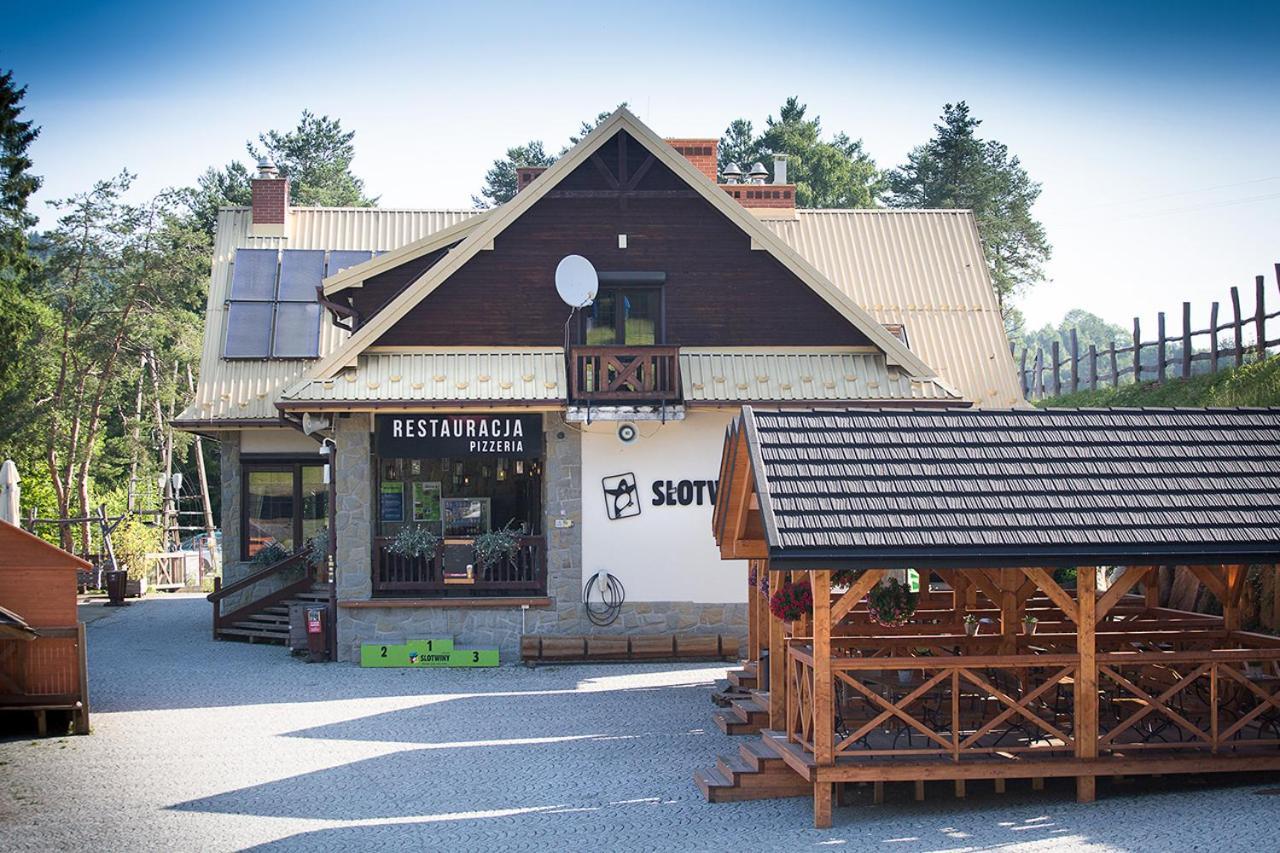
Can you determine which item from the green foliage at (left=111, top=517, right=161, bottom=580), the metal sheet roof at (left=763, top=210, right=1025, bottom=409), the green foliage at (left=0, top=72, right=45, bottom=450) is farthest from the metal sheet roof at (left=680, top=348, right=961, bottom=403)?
the green foliage at (left=111, top=517, right=161, bottom=580)

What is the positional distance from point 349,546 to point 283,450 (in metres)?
5.01

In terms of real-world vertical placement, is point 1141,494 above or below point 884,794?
above

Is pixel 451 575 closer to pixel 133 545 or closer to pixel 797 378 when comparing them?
pixel 797 378

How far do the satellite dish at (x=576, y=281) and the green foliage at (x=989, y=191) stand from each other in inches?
1402

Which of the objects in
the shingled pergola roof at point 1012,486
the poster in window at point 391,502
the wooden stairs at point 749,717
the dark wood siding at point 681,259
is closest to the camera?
the shingled pergola roof at point 1012,486

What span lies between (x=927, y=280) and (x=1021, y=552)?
16691 mm

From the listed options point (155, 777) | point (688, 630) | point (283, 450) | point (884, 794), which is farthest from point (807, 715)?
point (283, 450)

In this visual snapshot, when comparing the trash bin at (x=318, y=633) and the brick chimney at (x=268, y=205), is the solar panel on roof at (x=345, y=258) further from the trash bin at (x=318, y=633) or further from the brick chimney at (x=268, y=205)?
the trash bin at (x=318, y=633)

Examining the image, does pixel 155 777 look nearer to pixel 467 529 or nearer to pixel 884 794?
pixel 884 794

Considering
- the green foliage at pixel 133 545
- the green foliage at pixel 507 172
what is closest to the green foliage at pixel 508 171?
the green foliage at pixel 507 172

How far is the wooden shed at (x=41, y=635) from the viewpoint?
16.5 meters

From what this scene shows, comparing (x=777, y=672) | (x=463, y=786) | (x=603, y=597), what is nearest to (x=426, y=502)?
(x=603, y=597)

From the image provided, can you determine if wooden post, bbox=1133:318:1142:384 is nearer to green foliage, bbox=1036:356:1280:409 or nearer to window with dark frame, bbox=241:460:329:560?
green foliage, bbox=1036:356:1280:409

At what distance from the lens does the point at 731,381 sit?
2191cm
